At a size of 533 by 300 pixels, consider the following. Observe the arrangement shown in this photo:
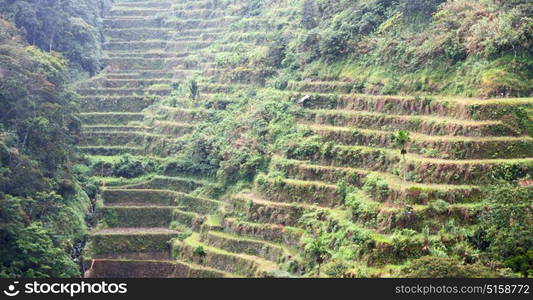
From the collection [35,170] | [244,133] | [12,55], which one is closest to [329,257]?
[244,133]

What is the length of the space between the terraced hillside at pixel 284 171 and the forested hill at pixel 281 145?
78 mm

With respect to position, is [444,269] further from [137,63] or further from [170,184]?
[137,63]

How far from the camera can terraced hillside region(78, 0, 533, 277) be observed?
27.1 metres

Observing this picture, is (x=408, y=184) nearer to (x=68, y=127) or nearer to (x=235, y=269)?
(x=235, y=269)

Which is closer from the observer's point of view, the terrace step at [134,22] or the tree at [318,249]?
the tree at [318,249]

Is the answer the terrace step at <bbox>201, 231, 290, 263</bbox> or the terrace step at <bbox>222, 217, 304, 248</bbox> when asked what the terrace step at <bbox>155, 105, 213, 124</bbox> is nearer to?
the terrace step at <bbox>201, 231, 290, 263</bbox>

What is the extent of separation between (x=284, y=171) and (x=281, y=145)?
5.90 feet

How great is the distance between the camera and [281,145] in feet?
115

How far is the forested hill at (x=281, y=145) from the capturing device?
26.9m

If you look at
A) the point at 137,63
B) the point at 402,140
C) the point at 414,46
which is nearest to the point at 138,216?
the point at 137,63

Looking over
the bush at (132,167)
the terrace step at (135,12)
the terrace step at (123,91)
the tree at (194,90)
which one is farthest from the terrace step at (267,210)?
the terrace step at (135,12)

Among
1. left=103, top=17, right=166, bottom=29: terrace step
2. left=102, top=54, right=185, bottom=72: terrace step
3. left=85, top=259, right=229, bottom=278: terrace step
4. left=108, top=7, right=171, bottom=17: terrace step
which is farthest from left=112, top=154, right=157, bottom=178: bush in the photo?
left=108, top=7, right=171, bottom=17: terrace step

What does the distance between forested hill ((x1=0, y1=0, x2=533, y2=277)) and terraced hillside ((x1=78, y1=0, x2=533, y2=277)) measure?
0.08m

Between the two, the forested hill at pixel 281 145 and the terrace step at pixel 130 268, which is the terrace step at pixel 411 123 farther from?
the terrace step at pixel 130 268
